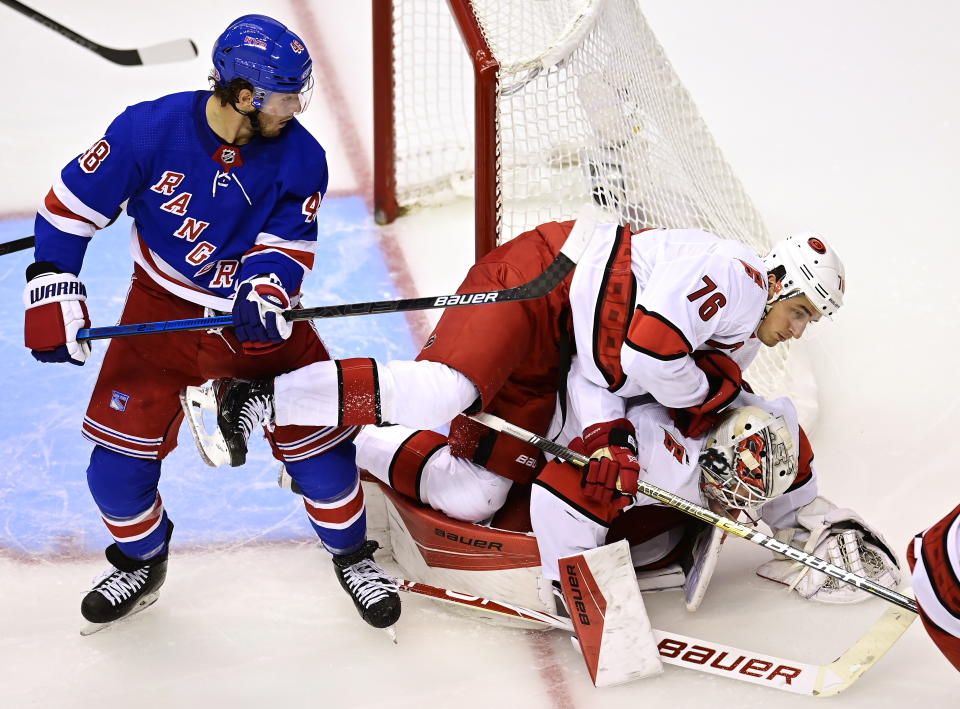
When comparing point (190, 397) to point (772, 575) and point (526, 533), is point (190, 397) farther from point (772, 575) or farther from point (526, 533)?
point (772, 575)

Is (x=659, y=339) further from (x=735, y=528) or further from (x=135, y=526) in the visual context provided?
(x=135, y=526)

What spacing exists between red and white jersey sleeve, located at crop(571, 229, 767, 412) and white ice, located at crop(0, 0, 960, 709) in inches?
22.8

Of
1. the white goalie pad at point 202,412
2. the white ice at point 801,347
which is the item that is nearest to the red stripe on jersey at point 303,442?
the white goalie pad at point 202,412

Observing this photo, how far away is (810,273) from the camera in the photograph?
273 centimetres

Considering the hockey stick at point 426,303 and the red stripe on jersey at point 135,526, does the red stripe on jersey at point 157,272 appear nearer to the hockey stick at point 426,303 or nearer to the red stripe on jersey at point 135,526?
the hockey stick at point 426,303

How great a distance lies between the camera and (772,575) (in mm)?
2988

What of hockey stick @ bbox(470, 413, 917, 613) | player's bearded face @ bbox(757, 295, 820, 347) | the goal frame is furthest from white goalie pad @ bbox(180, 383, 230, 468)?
player's bearded face @ bbox(757, 295, 820, 347)

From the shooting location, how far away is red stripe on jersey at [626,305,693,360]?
260cm

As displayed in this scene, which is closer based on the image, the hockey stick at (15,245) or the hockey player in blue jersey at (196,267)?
the hockey player in blue jersey at (196,267)

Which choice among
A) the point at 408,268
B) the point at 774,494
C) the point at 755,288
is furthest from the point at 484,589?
the point at 408,268

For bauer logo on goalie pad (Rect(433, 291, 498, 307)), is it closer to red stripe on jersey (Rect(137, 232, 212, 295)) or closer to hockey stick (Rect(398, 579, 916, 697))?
red stripe on jersey (Rect(137, 232, 212, 295))

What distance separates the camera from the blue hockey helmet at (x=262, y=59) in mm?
2387

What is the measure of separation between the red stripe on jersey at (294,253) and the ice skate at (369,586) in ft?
2.15

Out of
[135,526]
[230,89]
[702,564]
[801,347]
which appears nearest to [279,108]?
[230,89]
